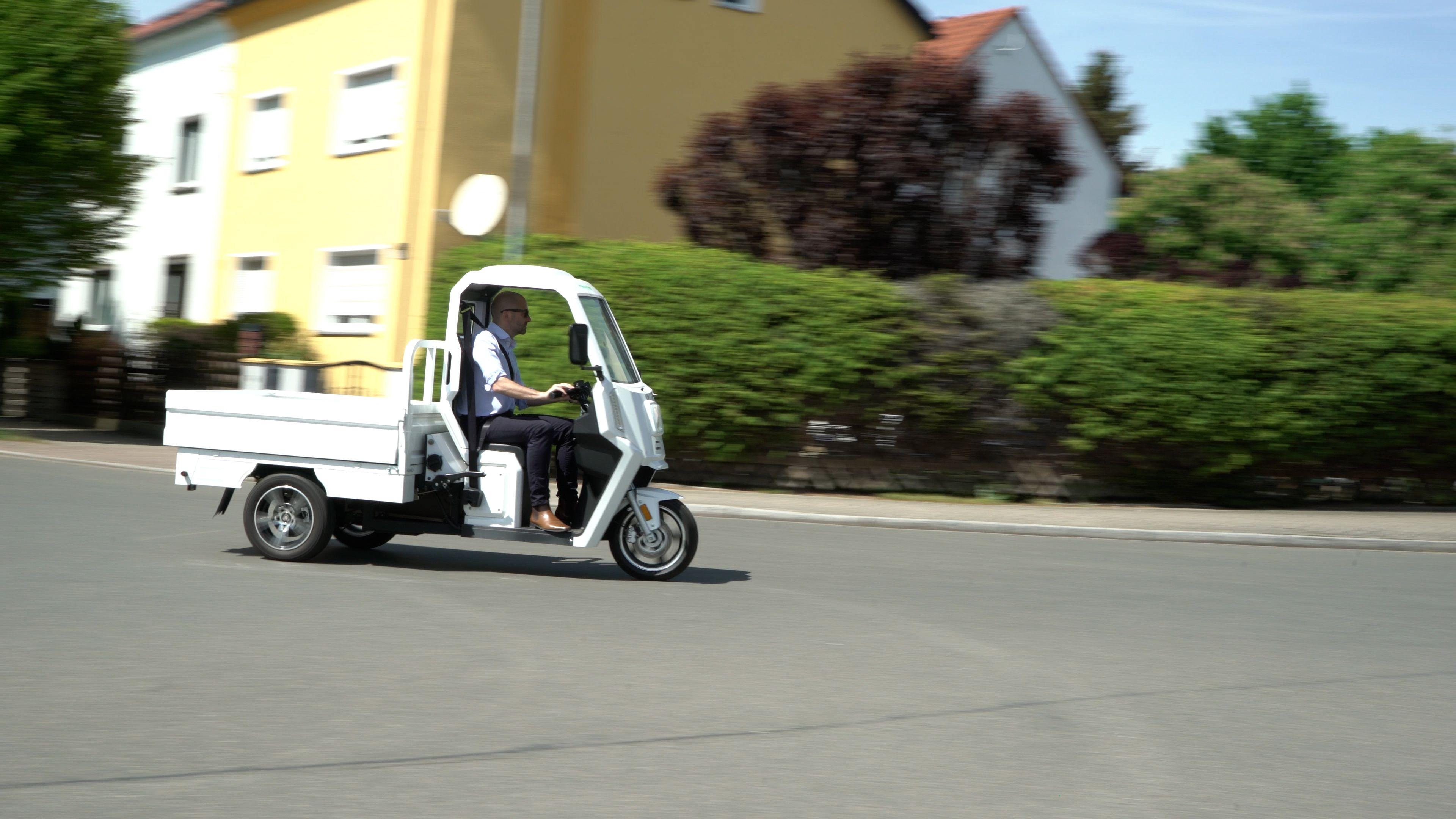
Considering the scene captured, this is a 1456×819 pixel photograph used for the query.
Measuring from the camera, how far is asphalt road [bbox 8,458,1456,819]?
15.0 feet

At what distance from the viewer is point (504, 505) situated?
8961 millimetres

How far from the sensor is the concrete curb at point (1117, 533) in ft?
45.1

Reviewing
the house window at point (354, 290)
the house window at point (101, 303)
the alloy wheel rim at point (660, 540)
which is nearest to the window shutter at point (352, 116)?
the house window at point (354, 290)

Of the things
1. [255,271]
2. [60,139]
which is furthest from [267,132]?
[60,139]

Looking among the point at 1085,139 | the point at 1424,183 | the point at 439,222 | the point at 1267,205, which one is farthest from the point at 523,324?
the point at 1085,139

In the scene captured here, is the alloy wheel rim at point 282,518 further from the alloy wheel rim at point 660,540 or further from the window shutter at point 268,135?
the window shutter at point 268,135

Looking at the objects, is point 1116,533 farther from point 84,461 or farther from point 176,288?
point 176,288

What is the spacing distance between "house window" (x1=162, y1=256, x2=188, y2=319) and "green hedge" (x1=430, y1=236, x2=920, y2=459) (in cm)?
1496

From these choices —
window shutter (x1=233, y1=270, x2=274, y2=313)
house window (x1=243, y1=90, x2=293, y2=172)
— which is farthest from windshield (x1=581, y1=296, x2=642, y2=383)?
house window (x1=243, y1=90, x2=293, y2=172)

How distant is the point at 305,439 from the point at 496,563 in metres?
1.61

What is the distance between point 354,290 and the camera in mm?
22609

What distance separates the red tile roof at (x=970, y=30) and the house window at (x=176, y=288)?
53.3 ft

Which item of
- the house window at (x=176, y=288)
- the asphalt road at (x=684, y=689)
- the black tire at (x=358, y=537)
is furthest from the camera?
the house window at (x=176, y=288)

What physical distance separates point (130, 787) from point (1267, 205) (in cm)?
2395
